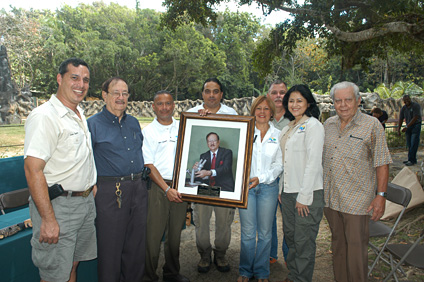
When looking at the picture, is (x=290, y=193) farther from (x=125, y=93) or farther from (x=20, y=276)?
(x=20, y=276)

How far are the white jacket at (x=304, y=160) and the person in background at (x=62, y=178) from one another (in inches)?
80.2

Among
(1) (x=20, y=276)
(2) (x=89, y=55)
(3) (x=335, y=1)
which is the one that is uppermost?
(2) (x=89, y=55)

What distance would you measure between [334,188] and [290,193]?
0.47m

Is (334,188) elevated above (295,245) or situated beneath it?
elevated above

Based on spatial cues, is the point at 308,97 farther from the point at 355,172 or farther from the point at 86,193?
the point at 86,193

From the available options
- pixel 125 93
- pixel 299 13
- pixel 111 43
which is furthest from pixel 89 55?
pixel 125 93

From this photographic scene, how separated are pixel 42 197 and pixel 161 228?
59.7 inches

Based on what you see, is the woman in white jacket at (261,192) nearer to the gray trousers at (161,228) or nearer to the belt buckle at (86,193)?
the gray trousers at (161,228)

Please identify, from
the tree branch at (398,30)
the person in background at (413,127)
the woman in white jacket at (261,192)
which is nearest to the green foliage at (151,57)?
the person in background at (413,127)

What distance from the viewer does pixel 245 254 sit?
359cm

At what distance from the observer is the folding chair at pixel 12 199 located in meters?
3.51

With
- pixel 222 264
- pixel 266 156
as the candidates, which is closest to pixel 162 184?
pixel 266 156

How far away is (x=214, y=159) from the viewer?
3416mm

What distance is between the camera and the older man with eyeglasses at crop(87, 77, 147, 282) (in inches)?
121
